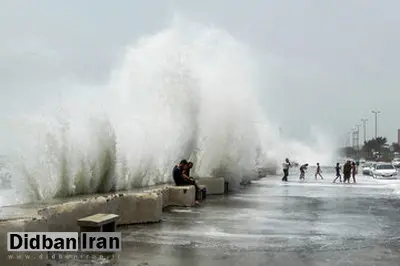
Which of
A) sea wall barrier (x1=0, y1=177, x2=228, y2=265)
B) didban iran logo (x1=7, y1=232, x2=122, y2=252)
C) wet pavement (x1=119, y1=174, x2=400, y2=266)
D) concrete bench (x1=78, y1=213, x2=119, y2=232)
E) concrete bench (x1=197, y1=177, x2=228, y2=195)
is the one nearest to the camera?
didban iran logo (x1=7, y1=232, x2=122, y2=252)

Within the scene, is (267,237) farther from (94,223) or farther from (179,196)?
(179,196)

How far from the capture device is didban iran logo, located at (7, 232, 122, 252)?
5980 mm

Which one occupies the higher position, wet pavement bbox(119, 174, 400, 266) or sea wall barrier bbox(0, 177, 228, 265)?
sea wall barrier bbox(0, 177, 228, 265)

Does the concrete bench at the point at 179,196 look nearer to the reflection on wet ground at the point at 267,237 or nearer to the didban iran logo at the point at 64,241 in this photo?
the reflection on wet ground at the point at 267,237

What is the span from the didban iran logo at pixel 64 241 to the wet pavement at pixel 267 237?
0.27 m

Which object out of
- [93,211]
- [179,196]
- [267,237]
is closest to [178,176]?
[179,196]

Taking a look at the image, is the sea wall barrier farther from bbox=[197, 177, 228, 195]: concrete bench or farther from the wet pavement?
bbox=[197, 177, 228, 195]: concrete bench

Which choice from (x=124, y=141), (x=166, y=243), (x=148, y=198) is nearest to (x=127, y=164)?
(x=124, y=141)

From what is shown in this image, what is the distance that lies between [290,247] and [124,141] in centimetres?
1195

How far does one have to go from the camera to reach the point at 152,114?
22828 mm

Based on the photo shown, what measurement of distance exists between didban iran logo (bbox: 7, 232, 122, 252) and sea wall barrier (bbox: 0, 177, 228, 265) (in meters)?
0.07

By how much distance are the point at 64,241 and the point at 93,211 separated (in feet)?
7.11

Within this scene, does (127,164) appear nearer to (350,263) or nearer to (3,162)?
(3,162)

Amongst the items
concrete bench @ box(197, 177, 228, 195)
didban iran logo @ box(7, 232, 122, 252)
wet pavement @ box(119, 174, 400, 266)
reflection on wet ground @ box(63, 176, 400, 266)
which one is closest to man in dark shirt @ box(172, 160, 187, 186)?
wet pavement @ box(119, 174, 400, 266)
